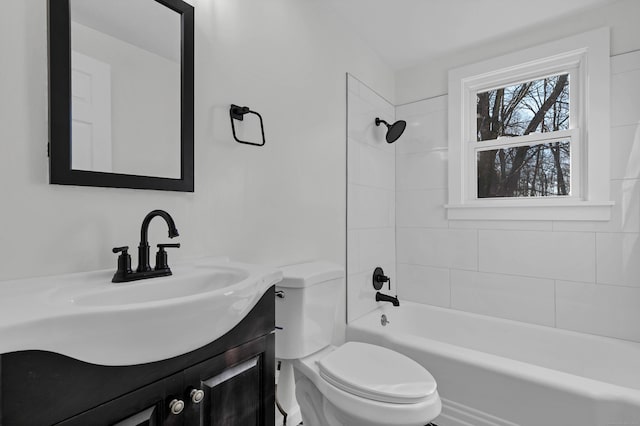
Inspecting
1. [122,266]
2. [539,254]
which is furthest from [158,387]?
[539,254]

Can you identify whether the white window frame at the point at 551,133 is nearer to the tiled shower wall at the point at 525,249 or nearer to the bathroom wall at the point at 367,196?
the tiled shower wall at the point at 525,249

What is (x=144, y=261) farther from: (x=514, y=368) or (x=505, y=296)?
(x=505, y=296)

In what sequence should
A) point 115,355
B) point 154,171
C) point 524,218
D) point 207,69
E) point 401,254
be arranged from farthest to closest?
1. point 401,254
2. point 524,218
3. point 207,69
4. point 154,171
5. point 115,355

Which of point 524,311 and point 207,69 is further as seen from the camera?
point 524,311

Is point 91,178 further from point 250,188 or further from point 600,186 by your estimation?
point 600,186

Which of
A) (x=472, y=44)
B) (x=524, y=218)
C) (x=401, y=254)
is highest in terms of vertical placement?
(x=472, y=44)

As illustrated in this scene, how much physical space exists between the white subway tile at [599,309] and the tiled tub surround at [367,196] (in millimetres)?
1161

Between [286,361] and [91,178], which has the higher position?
[91,178]

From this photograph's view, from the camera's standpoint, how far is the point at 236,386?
905 mm

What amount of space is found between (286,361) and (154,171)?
101cm

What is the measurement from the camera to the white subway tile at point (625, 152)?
1.94 metres

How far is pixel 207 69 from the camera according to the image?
4.36 feet

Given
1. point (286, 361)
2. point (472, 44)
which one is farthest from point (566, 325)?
point (472, 44)

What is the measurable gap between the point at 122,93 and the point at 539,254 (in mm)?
2482
